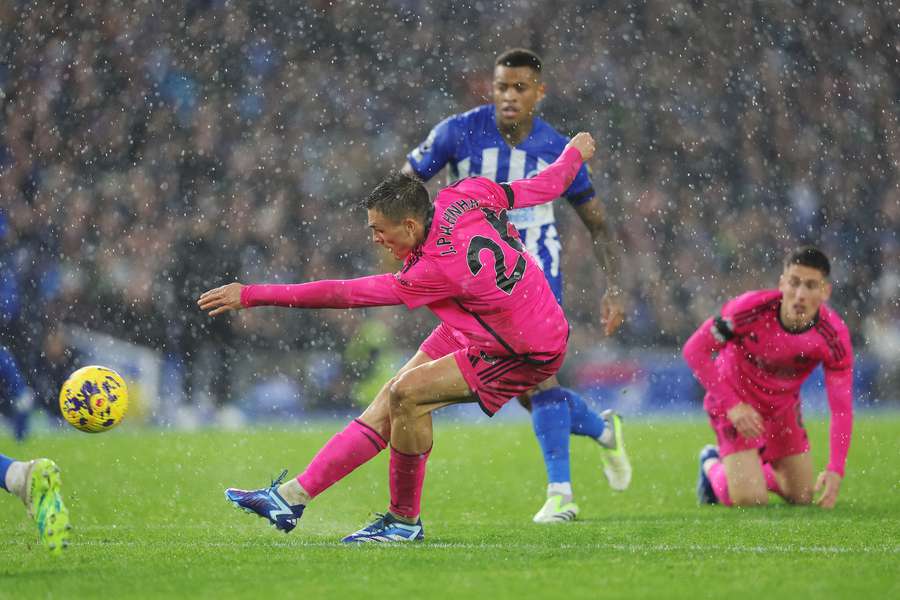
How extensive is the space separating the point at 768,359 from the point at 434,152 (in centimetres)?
212

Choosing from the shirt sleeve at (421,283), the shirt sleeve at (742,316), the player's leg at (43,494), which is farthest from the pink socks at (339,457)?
the shirt sleeve at (742,316)

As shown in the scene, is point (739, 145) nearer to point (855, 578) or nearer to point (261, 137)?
point (261, 137)

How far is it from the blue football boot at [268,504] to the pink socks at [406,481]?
40 centimetres

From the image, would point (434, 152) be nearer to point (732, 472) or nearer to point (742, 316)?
point (742, 316)

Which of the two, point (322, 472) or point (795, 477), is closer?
point (322, 472)

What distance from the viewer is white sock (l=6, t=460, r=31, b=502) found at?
402 centimetres

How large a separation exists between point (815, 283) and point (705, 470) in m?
1.34

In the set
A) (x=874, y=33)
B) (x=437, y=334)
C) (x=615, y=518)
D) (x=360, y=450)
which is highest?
(x=874, y=33)

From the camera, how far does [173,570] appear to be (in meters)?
3.98

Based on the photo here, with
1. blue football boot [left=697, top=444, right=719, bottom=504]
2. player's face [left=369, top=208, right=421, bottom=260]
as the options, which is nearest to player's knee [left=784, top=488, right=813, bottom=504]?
blue football boot [left=697, top=444, right=719, bottom=504]

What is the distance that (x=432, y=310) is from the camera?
15.3ft

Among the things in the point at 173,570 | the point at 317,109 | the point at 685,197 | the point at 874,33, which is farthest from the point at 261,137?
the point at 173,570

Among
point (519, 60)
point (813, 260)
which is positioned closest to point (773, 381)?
point (813, 260)

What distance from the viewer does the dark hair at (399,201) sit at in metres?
4.50
